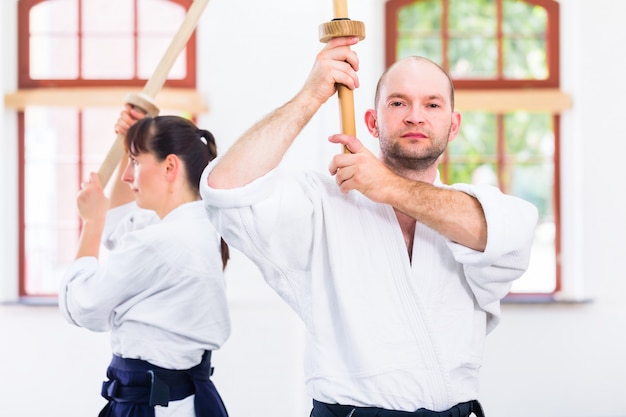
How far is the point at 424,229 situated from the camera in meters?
1.58

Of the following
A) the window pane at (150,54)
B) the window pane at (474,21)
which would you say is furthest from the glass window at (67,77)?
the window pane at (474,21)

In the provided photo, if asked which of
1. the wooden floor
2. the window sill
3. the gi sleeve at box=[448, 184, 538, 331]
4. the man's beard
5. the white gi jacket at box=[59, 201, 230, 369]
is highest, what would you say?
the man's beard

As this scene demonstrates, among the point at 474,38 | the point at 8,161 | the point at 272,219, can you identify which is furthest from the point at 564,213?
the point at 272,219

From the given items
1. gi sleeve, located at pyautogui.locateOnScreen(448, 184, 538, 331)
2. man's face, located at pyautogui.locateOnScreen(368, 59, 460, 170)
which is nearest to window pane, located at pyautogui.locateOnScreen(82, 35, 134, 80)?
man's face, located at pyautogui.locateOnScreen(368, 59, 460, 170)

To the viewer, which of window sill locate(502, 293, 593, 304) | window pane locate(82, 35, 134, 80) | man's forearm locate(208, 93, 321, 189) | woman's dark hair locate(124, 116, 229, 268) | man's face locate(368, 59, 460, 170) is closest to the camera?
man's forearm locate(208, 93, 321, 189)

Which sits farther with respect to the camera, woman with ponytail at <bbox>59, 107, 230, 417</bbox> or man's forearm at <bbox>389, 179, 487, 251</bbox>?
woman with ponytail at <bbox>59, 107, 230, 417</bbox>

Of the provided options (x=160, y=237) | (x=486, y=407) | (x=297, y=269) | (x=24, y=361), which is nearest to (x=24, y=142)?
(x=24, y=361)

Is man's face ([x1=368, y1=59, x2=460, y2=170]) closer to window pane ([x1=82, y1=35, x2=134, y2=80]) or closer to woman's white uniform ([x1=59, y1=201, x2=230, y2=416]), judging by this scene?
woman's white uniform ([x1=59, y1=201, x2=230, y2=416])

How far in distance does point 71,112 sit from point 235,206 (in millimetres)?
2705

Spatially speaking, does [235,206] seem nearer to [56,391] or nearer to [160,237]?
[160,237]

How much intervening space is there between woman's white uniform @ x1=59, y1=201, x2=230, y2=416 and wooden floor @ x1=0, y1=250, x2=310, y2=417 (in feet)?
4.83

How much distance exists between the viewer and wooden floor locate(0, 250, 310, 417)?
3.58 m

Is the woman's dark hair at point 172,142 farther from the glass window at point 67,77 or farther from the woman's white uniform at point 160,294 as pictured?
the glass window at point 67,77

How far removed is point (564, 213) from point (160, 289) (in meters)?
2.34
